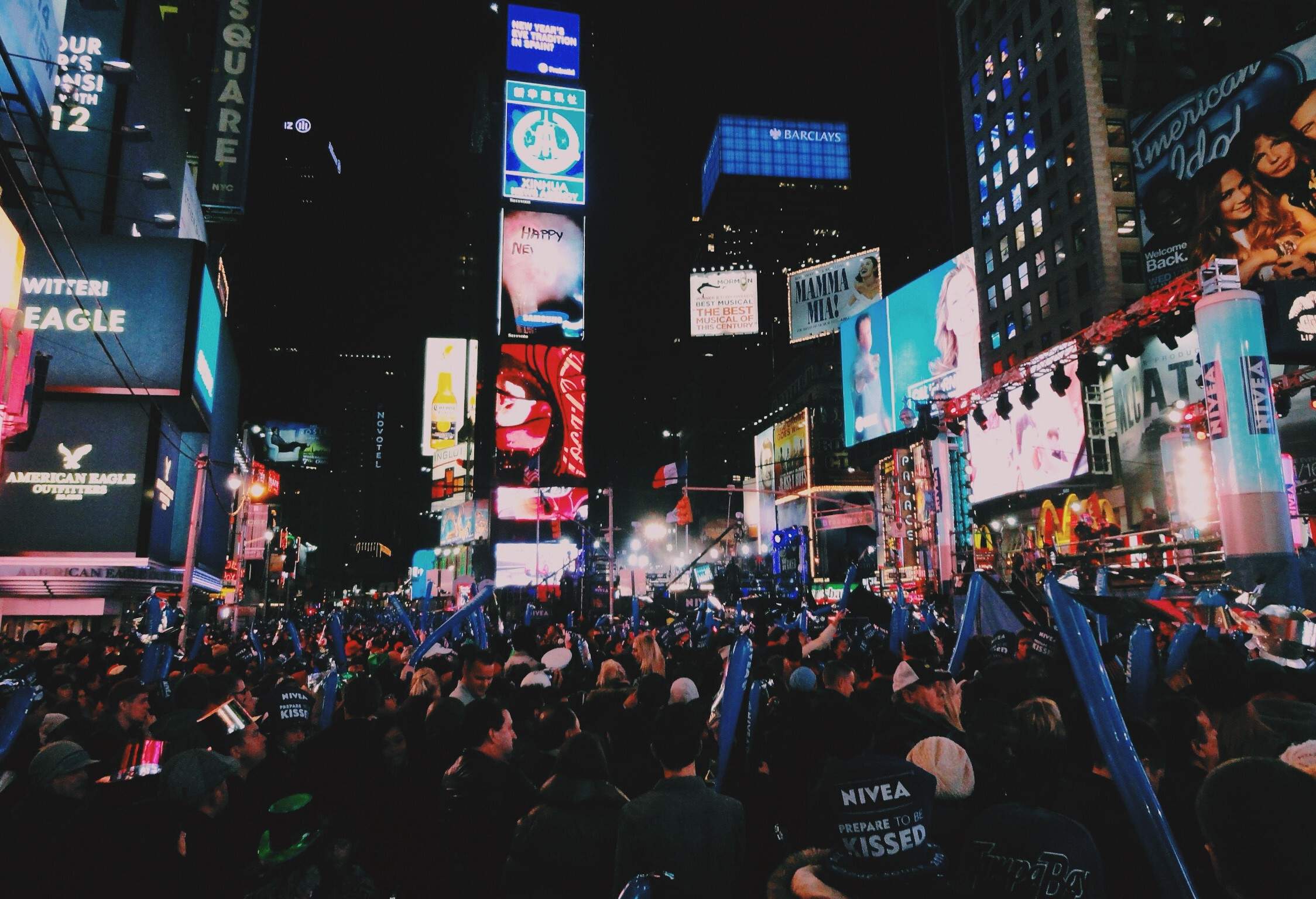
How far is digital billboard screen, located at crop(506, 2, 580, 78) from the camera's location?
57188 mm

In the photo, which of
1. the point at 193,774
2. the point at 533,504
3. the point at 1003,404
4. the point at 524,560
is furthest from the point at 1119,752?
the point at 524,560

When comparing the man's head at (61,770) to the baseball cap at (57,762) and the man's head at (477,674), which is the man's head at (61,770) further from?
the man's head at (477,674)

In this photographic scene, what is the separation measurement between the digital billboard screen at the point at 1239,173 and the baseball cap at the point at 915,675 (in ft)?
104

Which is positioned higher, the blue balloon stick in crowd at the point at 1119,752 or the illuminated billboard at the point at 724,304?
the illuminated billboard at the point at 724,304

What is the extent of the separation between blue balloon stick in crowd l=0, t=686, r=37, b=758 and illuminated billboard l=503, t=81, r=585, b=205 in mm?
53440

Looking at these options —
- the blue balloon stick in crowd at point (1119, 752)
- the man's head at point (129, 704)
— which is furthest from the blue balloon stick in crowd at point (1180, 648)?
the man's head at point (129, 704)

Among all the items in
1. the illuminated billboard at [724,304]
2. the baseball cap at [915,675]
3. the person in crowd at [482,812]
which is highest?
the illuminated billboard at [724,304]

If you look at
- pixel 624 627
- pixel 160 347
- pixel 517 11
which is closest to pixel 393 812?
pixel 624 627

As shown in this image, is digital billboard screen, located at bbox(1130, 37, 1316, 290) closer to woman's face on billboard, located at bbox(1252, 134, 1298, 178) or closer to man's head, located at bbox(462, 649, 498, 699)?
woman's face on billboard, located at bbox(1252, 134, 1298, 178)

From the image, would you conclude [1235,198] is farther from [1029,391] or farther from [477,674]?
[477,674]

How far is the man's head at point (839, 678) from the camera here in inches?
270

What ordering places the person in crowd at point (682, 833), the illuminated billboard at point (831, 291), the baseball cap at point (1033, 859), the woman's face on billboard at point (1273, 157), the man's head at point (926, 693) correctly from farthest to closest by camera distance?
the illuminated billboard at point (831, 291)
the woman's face on billboard at point (1273, 157)
the man's head at point (926, 693)
the person in crowd at point (682, 833)
the baseball cap at point (1033, 859)

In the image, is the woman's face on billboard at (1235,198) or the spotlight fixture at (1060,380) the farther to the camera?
the woman's face on billboard at (1235,198)

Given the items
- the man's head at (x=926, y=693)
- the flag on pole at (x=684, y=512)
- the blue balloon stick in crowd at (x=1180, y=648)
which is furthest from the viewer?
the flag on pole at (x=684, y=512)
